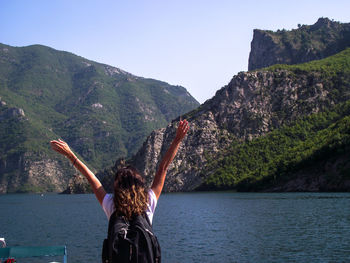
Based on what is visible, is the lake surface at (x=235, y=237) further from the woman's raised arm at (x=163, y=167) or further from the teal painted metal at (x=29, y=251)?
the woman's raised arm at (x=163, y=167)

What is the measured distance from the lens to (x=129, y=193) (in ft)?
18.0

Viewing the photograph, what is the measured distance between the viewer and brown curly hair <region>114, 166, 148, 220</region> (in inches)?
212

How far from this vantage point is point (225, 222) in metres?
59.9

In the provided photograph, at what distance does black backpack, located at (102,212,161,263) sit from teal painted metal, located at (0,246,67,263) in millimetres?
5450

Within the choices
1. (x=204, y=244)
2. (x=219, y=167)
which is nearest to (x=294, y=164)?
(x=219, y=167)

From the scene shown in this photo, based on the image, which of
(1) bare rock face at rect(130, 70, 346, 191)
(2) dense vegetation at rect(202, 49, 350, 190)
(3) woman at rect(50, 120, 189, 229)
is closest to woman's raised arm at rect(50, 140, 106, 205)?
(3) woman at rect(50, 120, 189, 229)

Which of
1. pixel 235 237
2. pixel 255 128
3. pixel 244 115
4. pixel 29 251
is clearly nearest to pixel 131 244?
pixel 29 251

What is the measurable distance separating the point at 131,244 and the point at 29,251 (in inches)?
252

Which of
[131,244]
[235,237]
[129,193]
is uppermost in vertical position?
[129,193]

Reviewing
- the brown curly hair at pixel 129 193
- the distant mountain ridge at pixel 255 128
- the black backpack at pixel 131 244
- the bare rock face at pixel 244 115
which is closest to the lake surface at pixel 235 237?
the brown curly hair at pixel 129 193

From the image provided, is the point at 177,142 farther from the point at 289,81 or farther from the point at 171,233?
the point at 289,81

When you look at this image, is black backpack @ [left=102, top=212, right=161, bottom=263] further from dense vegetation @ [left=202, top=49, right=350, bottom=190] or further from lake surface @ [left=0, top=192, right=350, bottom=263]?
dense vegetation @ [left=202, top=49, right=350, bottom=190]

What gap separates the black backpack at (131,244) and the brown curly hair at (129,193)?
0.16 metres

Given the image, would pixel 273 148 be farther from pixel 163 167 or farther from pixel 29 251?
pixel 163 167
